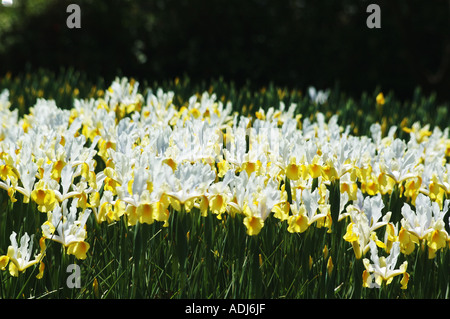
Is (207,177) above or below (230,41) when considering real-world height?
below

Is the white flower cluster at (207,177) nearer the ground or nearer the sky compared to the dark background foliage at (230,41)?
nearer the ground

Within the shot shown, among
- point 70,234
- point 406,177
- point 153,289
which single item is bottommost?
point 153,289

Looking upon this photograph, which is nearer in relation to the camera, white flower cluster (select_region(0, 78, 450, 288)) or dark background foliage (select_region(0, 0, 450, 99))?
white flower cluster (select_region(0, 78, 450, 288))

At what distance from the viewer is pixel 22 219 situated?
269 centimetres

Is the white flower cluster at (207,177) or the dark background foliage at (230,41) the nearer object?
the white flower cluster at (207,177)

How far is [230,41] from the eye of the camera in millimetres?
9820

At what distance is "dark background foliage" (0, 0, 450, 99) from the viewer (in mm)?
9570

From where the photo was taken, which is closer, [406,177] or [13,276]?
[13,276]

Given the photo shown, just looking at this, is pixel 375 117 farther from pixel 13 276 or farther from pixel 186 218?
pixel 13 276

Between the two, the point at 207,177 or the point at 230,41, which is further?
the point at 230,41

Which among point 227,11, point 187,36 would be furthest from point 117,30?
point 227,11

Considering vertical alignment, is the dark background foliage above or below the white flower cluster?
above

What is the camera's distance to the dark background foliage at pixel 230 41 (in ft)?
31.4

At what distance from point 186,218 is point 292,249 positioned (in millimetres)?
420
